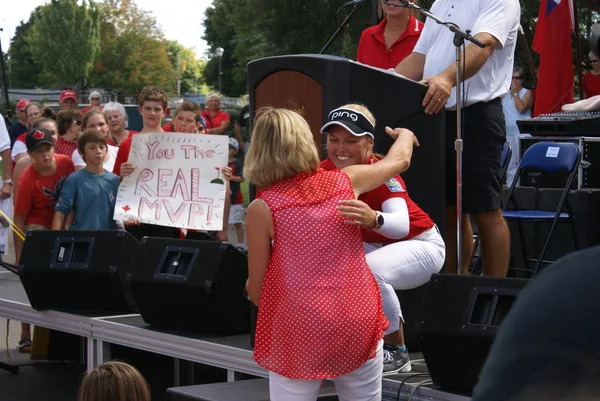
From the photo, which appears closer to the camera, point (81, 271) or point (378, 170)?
point (378, 170)

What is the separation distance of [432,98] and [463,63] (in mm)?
228

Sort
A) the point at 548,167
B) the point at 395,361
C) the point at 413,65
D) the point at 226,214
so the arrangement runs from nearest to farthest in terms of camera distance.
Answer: the point at 395,361 → the point at 413,65 → the point at 548,167 → the point at 226,214

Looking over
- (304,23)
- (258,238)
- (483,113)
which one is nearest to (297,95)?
(483,113)

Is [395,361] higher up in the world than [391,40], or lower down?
lower down

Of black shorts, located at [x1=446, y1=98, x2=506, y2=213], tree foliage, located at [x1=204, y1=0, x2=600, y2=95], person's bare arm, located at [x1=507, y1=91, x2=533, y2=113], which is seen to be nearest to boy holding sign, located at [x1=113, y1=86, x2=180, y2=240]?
black shorts, located at [x1=446, y1=98, x2=506, y2=213]

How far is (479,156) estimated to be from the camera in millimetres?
4668

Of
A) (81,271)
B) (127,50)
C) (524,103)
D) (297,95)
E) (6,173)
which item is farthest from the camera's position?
(127,50)

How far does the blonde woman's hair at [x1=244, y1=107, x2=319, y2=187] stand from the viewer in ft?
11.0

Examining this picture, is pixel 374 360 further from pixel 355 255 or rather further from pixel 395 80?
pixel 395 80

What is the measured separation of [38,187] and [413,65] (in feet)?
10.5

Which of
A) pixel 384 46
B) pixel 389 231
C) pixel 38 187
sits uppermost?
pixel 384 46

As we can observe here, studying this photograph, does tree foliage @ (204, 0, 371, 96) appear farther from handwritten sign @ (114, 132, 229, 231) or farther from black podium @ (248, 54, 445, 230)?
black podium @ (248, 54, 445, 230)

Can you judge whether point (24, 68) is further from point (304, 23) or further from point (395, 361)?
point (395, 361)

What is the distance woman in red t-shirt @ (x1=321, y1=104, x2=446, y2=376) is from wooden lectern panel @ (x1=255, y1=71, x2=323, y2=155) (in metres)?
0.49
